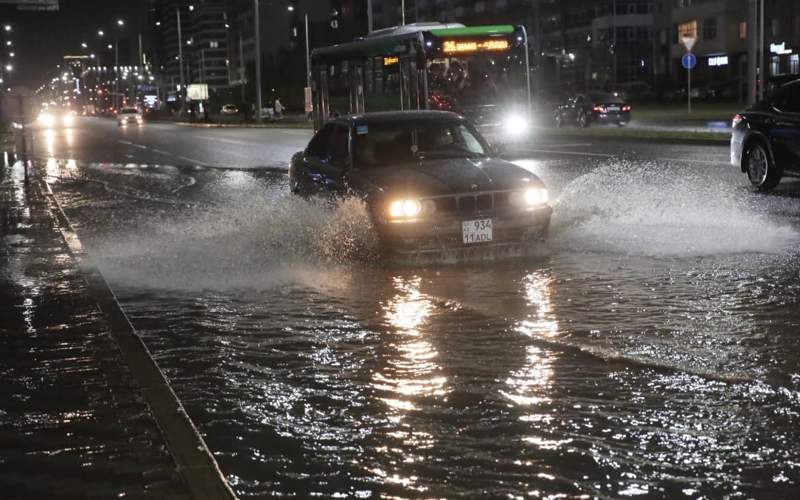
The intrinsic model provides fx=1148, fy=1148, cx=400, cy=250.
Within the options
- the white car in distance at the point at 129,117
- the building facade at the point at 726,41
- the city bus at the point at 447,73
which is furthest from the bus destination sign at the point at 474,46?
the white car in distance at the point at 129,117

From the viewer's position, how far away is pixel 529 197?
35.3 ft

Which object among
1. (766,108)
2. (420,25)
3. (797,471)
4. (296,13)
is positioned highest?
(296,13)

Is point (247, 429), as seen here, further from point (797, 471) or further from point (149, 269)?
point (149, 269)

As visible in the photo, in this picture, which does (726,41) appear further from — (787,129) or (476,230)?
(476,230)

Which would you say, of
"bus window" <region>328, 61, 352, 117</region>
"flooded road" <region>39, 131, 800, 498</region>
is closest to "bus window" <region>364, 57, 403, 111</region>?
"bus window" <region>328, 61, 352, 117</region>

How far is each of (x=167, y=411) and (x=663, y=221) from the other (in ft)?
29.2

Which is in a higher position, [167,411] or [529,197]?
[529,197]

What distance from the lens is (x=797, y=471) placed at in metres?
4.73

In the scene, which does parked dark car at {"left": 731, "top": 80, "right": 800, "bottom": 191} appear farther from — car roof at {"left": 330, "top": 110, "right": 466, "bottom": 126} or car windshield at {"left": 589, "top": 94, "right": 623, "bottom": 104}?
car windshield at {"left": 589, "top": 94, "right": 623, "bottom": 104}

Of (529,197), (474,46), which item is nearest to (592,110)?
(474,46)

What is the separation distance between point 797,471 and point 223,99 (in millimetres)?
130812

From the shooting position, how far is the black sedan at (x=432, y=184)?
10.5 metres

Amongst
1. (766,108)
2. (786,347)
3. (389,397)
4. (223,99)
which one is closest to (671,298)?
(786,347)

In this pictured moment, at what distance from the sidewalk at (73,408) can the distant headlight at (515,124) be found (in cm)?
Result: 1893
